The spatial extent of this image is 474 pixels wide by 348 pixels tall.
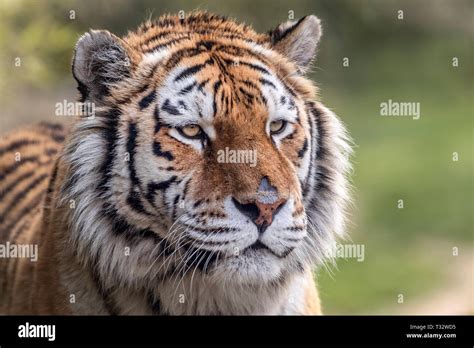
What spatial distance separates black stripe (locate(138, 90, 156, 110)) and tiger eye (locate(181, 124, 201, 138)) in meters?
0.19

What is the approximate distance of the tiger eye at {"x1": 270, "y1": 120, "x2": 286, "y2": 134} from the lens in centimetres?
352

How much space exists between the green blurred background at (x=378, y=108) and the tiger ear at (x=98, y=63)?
176 centimetres

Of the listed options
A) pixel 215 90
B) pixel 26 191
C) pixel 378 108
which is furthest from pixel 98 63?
pixel 378 108

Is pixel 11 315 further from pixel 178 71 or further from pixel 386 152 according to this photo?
pixel 386 152

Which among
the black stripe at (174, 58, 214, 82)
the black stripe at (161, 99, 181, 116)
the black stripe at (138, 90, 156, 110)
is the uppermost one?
the black stripe at (174, 58, 214, 82)

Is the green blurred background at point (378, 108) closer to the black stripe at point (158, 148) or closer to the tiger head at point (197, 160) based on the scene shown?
the tiger head at point (197, 160)

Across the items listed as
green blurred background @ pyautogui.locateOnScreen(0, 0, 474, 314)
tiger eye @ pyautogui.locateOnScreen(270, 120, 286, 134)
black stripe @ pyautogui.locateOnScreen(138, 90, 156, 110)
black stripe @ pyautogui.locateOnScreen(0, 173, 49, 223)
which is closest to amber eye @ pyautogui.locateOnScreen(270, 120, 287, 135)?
tiger eye @ pyautogui.locateOnScreen(270, 120, 286, 134)

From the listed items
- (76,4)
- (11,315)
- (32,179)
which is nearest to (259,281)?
(11,315)

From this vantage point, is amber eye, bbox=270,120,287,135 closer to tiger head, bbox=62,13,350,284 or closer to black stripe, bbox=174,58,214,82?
tiger head, bbox=62,13,350,284

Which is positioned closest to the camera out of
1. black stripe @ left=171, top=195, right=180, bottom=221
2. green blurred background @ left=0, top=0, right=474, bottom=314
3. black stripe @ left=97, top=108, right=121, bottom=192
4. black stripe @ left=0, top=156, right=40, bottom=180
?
black stripe @ left=171, top=195, right=180, bottom=221

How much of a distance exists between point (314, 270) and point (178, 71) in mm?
930

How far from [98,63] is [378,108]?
5756mm
